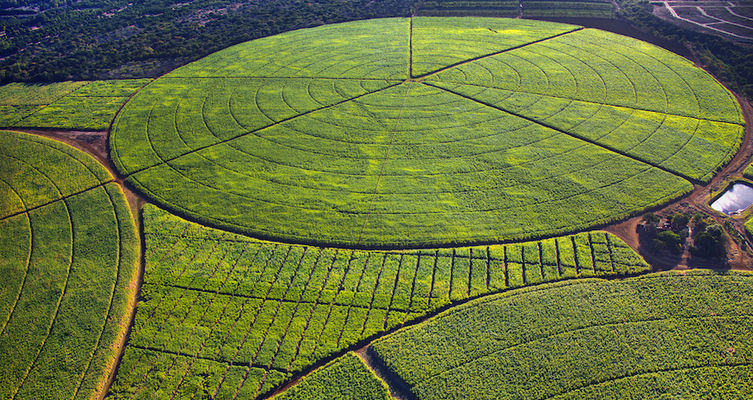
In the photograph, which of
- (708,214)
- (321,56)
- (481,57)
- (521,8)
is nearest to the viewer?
(708,214)

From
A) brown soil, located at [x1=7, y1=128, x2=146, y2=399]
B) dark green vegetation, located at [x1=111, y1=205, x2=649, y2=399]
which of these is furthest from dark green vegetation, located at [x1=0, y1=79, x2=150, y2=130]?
dark green vegetation, located at [x1=111, y1=205, x2=649, y2=399]

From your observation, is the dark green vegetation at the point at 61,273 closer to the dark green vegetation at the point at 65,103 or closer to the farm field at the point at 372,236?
the farm field at the point at 372,236

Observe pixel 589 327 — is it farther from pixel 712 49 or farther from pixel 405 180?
pixel 712 49

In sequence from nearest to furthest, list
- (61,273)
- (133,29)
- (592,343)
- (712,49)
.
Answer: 1. (592,343)
2. (61,273)
3. (712,49)
4. (133,29)

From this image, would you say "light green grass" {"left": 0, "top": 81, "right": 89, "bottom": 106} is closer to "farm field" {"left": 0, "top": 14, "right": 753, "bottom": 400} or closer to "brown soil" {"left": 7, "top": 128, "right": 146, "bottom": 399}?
"farm field" {"left": 0, "top": 14, "right": 753, "bottom": 400}

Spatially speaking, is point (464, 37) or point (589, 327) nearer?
point (589, 327)

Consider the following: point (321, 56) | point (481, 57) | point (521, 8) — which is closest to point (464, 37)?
point (481, 57)

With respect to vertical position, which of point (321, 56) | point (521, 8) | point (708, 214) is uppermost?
point (521, 8)
